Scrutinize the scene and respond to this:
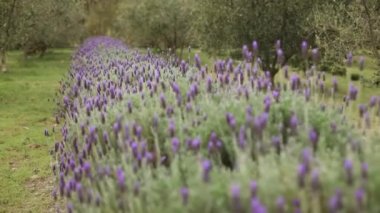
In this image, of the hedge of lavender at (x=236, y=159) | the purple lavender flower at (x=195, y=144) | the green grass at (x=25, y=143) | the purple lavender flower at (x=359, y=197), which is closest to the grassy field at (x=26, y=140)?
the green grass at (x=25, y=143)

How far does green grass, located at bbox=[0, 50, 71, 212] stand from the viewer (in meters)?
9.05

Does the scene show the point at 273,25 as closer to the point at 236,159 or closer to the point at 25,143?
the point at 25,143

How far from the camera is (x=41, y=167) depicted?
10961 millimetres

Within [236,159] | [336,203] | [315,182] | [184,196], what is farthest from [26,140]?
[336,203]

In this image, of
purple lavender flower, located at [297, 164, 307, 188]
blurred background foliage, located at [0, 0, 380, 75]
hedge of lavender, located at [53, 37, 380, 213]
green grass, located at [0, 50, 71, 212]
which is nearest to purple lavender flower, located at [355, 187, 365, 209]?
hedge of lavender, located at [53, 37, 380, 213]

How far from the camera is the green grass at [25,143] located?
9.05 metres

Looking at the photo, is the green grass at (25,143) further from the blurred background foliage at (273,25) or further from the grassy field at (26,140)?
the blurred background foliage at (273,25)

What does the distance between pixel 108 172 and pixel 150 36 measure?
3486 centimetres

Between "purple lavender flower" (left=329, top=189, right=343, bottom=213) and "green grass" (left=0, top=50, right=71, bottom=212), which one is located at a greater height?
"purple lavender flower" (left=329, top=189, right=343, bottom=213)

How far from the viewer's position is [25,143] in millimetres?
13320

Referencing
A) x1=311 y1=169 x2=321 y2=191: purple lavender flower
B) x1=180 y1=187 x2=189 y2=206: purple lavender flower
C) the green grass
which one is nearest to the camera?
x1=311 y1=169 x2=321 y2=191: purple lavender flower

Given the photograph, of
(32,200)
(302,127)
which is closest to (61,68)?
(32,200)

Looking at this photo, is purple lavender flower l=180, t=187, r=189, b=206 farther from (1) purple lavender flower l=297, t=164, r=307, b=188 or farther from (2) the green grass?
(2) the green grass

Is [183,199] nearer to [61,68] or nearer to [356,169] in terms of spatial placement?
[356,169]
